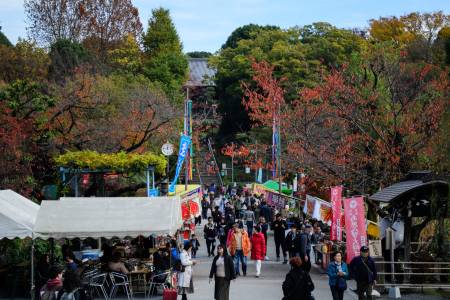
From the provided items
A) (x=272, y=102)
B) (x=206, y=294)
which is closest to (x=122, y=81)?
(x=272, y=102)

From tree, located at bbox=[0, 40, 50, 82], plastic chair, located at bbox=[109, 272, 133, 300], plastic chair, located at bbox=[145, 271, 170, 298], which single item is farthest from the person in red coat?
tree, located at bbox=[0, 40, 50, 82]

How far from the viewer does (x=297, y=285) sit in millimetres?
12578

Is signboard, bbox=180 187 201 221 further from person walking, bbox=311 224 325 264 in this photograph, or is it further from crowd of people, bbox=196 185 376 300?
person walking, bbox=311 224 325 264

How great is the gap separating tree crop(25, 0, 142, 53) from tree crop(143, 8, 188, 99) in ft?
11.1

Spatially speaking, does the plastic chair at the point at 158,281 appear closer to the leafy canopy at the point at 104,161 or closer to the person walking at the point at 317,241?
the person walking at the point at 317,241

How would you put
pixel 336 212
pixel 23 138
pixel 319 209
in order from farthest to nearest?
pixel 23 138 < pixel 319 209 < pixel 336 212

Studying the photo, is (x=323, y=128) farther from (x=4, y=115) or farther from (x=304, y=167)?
(x=4, y=115)

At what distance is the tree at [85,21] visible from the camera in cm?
6091

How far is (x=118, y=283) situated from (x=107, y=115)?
2421cm

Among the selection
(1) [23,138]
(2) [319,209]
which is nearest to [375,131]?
(2) [319,209]

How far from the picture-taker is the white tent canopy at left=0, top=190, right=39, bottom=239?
1720 centimetres

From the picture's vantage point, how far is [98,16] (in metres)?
62.6

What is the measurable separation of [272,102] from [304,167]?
41.0 feet

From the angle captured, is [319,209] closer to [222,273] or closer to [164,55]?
[222,273]
